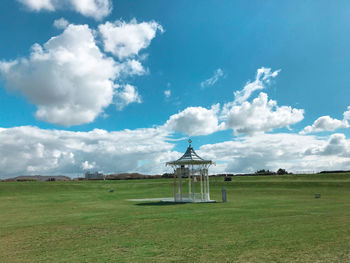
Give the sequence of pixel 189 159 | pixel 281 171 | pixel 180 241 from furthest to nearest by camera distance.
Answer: pixel 281 171, pixel 189 159, pixel 180 241

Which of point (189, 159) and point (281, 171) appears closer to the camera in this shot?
point (189, 159)

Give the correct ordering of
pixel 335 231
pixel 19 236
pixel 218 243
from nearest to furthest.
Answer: pixel 218 243
pixel 335 231
pixel 19 236

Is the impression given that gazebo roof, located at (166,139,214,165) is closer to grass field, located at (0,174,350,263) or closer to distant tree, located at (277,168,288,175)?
grass field, located at (0,174,350,263)

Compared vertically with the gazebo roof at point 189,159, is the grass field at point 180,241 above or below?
below

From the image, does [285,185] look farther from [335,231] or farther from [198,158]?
[335,231]

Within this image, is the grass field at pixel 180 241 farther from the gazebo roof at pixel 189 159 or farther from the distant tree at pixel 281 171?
the distant tree at pixel 281 171

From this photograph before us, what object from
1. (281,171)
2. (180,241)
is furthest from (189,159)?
(281,171)

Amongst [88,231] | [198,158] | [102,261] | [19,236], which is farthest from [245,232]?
[198,158]

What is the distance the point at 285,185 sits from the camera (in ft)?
166

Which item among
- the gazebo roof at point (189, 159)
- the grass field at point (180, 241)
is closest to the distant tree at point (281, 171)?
the gazebo roof at point (189, 159)

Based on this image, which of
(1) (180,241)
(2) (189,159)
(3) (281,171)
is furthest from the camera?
(3) (281,171)

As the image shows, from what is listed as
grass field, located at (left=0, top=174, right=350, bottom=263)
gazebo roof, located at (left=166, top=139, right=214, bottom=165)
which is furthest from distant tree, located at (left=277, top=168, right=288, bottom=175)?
grass field, located at (left=0, top=174, right=350, bottom=263)

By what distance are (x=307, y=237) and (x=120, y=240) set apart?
6883mm

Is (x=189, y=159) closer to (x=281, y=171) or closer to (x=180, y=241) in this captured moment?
(x=180, y=241)
